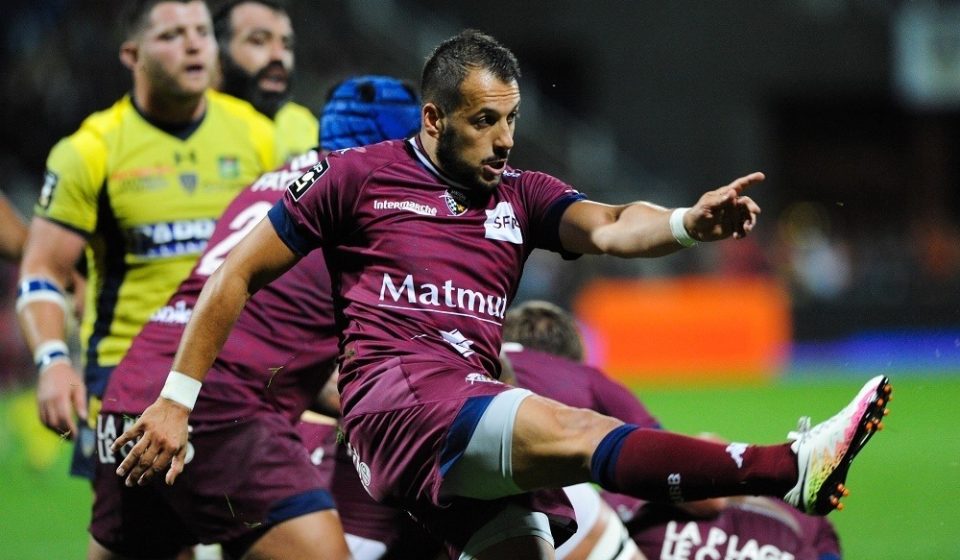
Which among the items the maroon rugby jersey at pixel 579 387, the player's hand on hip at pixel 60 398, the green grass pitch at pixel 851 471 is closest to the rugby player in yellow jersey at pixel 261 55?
the player's hand on hip at pixel 60 398

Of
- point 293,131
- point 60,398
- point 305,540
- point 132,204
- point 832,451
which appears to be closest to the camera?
point 832,451

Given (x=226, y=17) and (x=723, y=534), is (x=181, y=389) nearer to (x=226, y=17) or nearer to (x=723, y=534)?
(x=723, y=534)

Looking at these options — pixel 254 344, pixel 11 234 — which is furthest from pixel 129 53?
pixel 254 344

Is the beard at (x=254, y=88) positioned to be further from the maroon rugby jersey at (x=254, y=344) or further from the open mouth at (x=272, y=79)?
the maroon rugby jersey at (x=254, y=344)

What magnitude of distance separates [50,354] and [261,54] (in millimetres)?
2029

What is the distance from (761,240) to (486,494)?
22110 millimetres

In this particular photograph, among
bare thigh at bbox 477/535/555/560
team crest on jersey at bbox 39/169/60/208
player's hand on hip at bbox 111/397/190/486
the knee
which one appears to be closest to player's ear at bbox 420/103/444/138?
the knee

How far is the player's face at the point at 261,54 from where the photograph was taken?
6.90m

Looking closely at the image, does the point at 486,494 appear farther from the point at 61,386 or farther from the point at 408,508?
the point at 61,386

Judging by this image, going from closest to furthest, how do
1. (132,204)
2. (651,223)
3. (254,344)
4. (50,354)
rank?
(651,223), (254,344), (50,354), (132,204)

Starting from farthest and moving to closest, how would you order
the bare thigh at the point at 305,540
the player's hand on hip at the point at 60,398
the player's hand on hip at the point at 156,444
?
the player's hand on hip at the point at 60,398 < the bare thigh at the point at 305,540 < the player's hand on hip at the point at 156,444

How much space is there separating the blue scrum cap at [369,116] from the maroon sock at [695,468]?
2070mm

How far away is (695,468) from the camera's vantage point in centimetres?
Answer: 365

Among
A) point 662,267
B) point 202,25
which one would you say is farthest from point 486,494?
point 662,267
